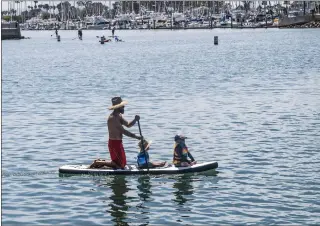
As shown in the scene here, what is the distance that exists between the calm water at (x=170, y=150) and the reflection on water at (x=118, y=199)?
0.08 feet

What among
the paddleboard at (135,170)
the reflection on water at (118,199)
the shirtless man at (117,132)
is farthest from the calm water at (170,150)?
the shirtless man at (117,132)

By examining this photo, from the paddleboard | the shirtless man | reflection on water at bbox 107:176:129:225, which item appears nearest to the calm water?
reflection on water at bbox 107:176:129:225

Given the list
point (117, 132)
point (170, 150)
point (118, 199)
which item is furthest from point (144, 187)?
point (170, 150)

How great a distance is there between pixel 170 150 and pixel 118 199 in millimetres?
7033

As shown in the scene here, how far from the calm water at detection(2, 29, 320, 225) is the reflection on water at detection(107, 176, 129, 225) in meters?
0.02

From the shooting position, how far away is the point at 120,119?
69.9 feet

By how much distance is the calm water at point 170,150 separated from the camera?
18469 mm

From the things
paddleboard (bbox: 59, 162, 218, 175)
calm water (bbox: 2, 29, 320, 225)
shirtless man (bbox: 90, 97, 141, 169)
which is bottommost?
calm water (bbox: 2, 29, 320, 225)

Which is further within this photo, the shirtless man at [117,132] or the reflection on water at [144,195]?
the shirtless man at [117,132]

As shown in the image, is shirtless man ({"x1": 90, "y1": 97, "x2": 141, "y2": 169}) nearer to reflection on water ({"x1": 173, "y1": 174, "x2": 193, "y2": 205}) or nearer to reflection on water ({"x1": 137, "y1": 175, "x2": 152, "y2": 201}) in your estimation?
reflection on water ({"x1": 137, "y1": 175, "x2": 152, "y2": 201})

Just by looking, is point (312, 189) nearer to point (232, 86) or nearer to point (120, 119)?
point (120, 119)

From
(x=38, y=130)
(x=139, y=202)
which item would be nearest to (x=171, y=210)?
(x=139, y=202)

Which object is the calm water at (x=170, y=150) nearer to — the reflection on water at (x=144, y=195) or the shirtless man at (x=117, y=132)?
the reflection on water at (x=144, y=195)

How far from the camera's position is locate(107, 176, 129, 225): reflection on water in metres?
18.0
